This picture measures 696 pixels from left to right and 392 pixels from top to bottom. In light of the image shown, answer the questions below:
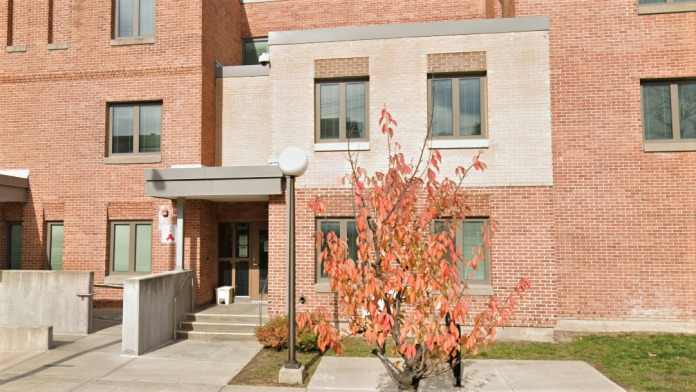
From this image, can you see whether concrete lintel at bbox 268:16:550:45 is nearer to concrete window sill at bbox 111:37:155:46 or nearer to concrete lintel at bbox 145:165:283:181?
concrete lintel at bbox 145:165:283:181

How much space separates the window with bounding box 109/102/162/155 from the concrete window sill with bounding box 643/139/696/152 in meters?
13.5

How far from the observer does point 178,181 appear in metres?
11.6

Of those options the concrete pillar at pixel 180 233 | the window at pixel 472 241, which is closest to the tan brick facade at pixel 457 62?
the window at pixel 472 241

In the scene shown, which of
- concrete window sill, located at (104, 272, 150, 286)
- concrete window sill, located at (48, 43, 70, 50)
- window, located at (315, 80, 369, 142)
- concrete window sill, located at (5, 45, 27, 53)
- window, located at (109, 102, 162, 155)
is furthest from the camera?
concrete window sill, located at (5, 45, 27, 53)

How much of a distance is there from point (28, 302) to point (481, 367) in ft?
35.0

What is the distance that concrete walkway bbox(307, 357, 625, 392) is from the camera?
732 centimetres

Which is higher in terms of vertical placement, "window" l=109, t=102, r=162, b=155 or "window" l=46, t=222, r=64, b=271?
"window" l=109, t=102, r=162, b=155

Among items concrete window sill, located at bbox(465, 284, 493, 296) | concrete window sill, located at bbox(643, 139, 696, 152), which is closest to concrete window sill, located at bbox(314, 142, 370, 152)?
concrete window sill, located at bbox(465, 284, 493, 296)

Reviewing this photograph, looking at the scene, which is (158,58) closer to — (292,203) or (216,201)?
(216,201)

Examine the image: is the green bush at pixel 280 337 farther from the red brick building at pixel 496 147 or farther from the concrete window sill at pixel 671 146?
the concrete window sill at pixel 671 146

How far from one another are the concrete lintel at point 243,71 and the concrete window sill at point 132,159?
3191 mm

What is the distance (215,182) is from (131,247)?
406 cm

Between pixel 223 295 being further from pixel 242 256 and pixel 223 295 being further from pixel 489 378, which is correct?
pixel 489 378

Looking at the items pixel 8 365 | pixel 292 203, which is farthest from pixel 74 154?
pixel 292 203
